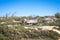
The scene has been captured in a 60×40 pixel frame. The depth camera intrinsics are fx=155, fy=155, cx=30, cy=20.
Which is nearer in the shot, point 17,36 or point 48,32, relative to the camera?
point 17,36

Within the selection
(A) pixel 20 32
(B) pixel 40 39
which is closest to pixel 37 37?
(B) pixel 40 39

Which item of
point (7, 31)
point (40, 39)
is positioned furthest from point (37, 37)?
point (7, 31)

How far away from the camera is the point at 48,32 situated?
22250 mm

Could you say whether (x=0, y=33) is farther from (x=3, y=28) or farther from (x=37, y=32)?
(x=37, y=32)

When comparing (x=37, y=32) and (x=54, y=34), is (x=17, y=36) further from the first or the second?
(x=54, y=34)

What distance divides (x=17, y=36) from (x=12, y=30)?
179 centimetres

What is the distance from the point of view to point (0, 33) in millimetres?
20922

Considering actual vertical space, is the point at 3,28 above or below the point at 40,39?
above

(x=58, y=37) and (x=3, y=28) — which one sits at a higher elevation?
(x=3, y=28)

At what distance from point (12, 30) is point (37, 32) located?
362cm

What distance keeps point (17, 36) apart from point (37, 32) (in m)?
3.52

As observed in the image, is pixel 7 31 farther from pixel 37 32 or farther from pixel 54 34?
pixel 54 34

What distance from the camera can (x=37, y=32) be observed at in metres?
22.3

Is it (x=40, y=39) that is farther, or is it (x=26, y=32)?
(x=26, y=32)
